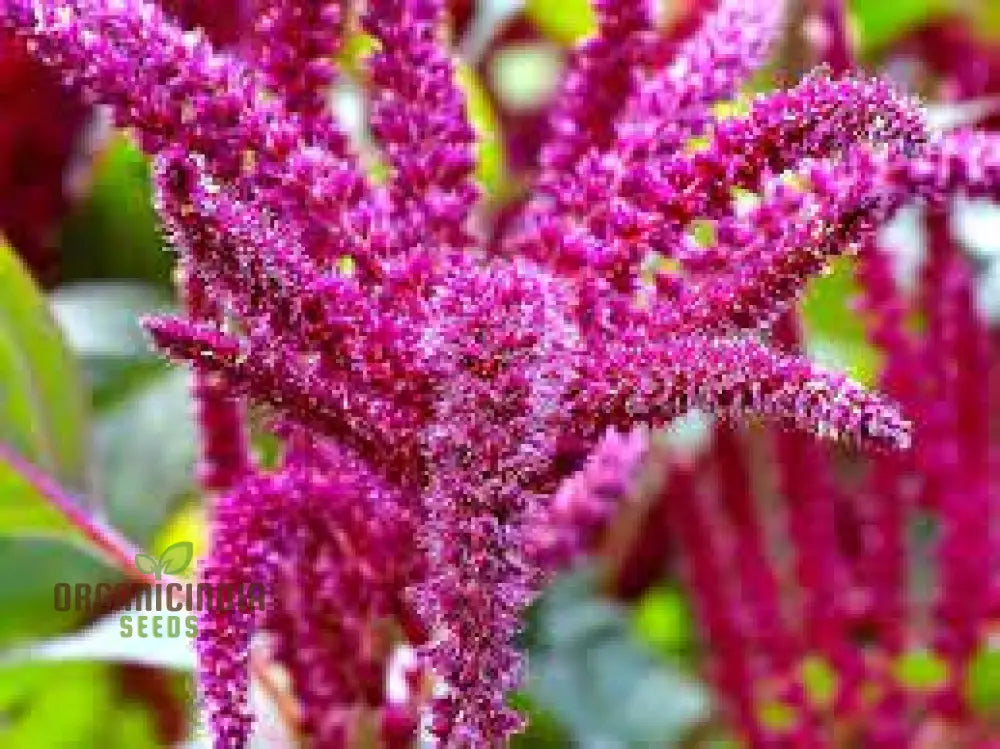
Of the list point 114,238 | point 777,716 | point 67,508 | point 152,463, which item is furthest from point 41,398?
point 777,716

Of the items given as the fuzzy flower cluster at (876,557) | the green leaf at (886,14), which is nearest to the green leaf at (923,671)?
the fuzzy flower cluster at (876,557)

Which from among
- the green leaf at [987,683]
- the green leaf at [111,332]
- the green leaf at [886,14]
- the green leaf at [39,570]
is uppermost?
the green leaf at [886,14]

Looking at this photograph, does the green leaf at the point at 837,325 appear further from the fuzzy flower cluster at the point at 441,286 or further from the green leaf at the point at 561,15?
the fuzzy flower cluster at the point at 441,286

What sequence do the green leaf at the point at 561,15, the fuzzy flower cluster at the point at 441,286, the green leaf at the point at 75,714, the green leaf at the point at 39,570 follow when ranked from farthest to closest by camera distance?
the green leaf at the point at 561,15 → the green leaf at the point at 75,714 → the green leaf at the point at 39,570 → the fuzzy flower cluster at the point at 441,286

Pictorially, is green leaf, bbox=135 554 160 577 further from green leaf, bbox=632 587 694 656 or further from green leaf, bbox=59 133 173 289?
green leaf, bbox=632 587 694 656

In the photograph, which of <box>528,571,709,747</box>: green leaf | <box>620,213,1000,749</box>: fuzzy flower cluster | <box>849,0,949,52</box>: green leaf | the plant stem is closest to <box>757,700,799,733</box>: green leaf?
<box>620,213,1000,749</box>: fuzzy flower cluster

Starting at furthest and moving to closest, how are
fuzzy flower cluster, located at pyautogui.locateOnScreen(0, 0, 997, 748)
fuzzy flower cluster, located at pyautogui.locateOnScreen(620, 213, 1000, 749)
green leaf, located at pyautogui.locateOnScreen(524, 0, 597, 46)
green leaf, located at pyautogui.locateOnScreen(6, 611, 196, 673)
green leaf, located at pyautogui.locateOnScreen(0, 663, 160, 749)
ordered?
green leaf, located at pyautogui.locateOnScreen(524, 0, 597, 46), green leaf, located at pyautogui.locateOnScreen(0, 663, 160, 749), fuzzy flower cluster, located at pyautogui.locateOnScreen(620, 213, 1000, 749), green leaf, located at pyautogui.locateOnScreen(6, 611, 196, 673), fuzzy flower cluster, located at pyautogui.locateOnScreen(0, 0, 997, 748)
